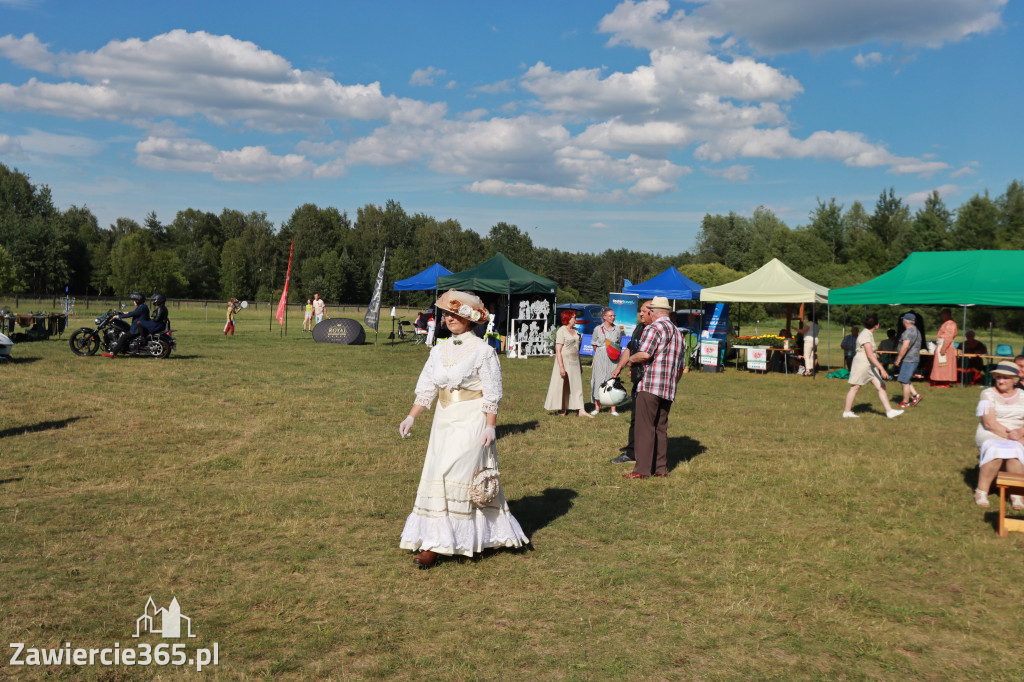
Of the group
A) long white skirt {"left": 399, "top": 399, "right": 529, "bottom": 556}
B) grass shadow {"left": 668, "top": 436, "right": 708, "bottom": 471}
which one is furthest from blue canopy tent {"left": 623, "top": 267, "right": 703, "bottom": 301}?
long white skirt {"left": 399, "top": 399, "right": 529, "bottom": 556}

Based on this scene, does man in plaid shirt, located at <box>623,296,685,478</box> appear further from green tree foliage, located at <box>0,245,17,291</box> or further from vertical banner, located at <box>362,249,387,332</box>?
green tree foliage, located at <box>0,245,17,291</box>

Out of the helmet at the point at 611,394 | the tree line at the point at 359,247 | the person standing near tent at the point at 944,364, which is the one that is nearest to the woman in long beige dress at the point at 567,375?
the helmet at the point at 611,394

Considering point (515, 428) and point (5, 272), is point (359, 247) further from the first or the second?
point (515, 428)

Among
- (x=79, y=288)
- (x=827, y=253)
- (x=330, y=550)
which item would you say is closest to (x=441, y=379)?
(x=330, y=550)

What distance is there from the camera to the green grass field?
3.93 metres

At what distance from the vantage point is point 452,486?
498cm

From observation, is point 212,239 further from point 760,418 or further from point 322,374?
point 760,418

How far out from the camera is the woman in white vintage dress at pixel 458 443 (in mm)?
4996

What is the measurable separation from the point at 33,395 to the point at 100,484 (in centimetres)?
627

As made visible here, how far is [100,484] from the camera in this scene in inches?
282

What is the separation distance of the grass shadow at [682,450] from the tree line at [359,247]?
45.3 metres

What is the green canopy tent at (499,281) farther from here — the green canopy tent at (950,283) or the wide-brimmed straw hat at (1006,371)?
the wide-brimmed straw hat at (1006,371)

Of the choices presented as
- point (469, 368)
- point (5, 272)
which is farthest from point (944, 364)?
point (5, 272)

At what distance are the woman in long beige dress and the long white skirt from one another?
21.4 ft
